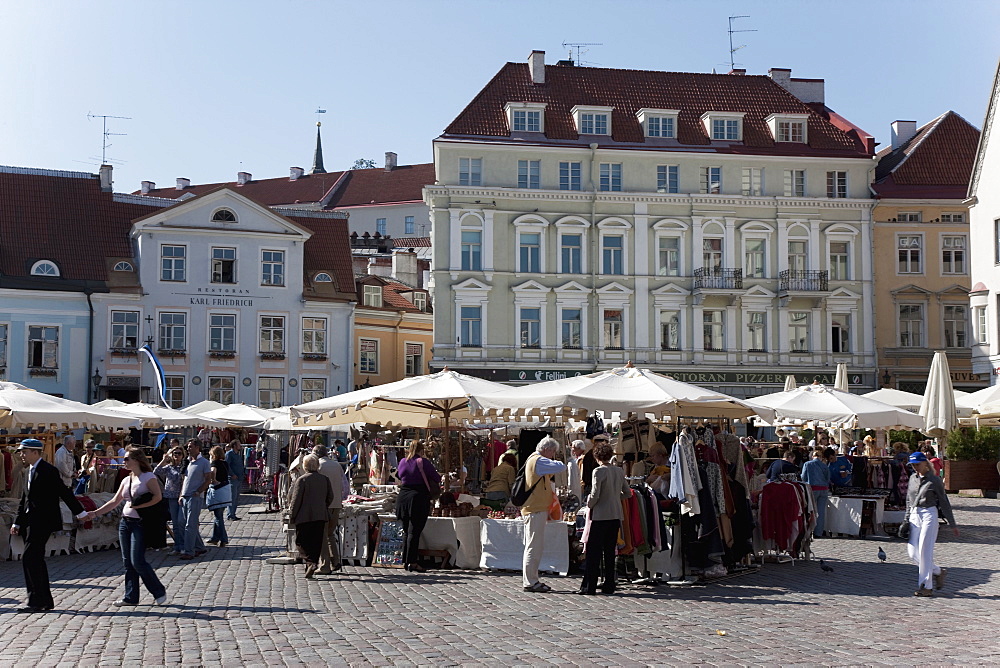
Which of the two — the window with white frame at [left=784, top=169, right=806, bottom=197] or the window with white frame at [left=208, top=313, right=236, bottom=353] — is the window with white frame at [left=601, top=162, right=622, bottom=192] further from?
Answer: the window with white frame at [left=208, top=313, right=236, bottom=353]

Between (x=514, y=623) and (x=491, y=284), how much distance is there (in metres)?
35.4

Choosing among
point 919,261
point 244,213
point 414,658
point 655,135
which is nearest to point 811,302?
point 919,261

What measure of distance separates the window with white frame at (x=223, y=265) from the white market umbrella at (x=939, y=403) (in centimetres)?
2939

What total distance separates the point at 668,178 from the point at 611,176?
2274 mm

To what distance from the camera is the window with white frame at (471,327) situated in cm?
4625

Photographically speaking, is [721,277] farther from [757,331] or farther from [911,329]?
[911,329]

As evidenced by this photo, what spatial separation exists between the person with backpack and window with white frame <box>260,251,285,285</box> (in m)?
35.5

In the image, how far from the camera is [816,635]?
419 inches

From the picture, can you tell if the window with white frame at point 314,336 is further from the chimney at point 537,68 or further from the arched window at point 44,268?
the chimney at point 537,68

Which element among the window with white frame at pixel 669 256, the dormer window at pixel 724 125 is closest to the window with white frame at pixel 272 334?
the window with white frame at pixel 669 256

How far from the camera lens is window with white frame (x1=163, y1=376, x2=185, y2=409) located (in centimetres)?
4616

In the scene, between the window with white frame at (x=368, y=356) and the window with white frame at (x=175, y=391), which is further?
the window with white frame at (x=368, y=356)

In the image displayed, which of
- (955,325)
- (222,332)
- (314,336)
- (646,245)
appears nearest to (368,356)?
(314,336)

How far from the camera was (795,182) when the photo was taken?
161 feet
